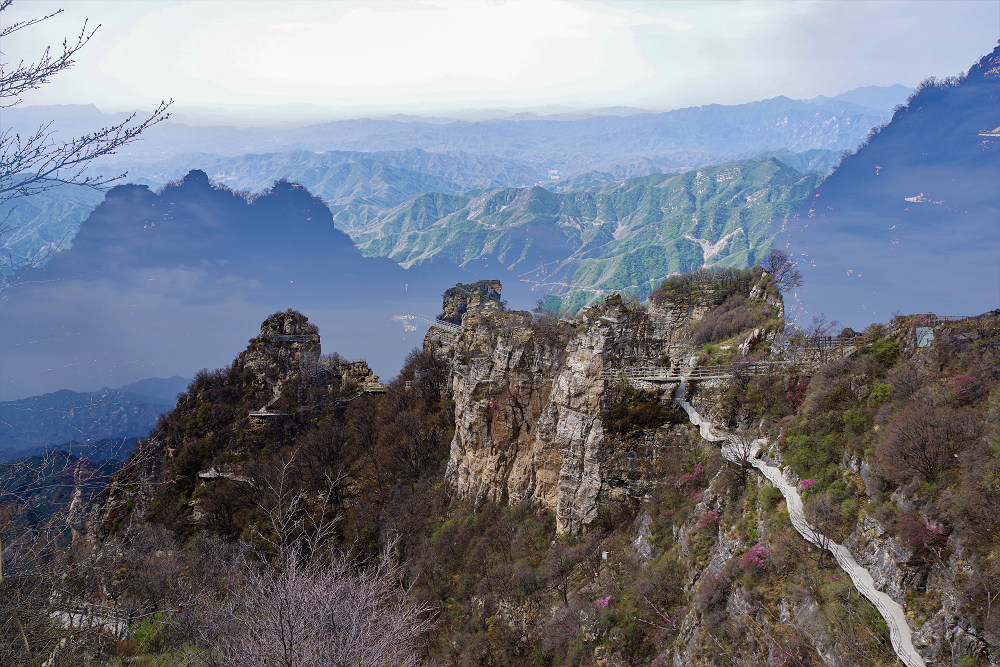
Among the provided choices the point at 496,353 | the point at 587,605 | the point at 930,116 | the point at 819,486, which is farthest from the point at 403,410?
the point at 930,116

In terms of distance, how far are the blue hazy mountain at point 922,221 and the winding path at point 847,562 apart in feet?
317

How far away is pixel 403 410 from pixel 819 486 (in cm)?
3282

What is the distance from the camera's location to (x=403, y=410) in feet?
144

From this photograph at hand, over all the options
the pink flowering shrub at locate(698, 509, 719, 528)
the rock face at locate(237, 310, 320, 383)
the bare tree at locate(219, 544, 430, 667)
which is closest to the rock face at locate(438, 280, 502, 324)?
the rock face at locate(237, 310, 320, 383)

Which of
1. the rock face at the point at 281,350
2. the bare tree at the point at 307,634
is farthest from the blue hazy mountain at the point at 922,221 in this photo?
the bare tree at the point at 307,634

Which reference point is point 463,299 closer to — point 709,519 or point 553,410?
point 553,410

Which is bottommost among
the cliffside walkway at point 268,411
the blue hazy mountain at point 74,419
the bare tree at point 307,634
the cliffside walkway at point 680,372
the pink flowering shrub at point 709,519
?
the blue hazy mountain at point 74,419

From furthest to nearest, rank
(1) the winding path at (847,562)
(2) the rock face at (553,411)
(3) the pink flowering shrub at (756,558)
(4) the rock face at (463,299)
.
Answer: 1. (4) the rock face at (463,299)
2. (2) the rock face at (553,411)
3. (3) the pink flowering shrub at (756,558)
4. (1) the winding path at (847,562)

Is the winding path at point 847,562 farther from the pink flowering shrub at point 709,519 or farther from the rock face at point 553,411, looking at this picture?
the rock face at point 553,411

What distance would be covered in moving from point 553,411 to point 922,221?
118m

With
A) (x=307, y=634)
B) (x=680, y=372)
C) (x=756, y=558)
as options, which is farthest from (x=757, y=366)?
(x=307, y=634)

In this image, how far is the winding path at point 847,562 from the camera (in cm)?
1162

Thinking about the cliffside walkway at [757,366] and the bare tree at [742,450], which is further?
the cliffside walkway at [757,366]

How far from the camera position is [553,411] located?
29453 millimetres
